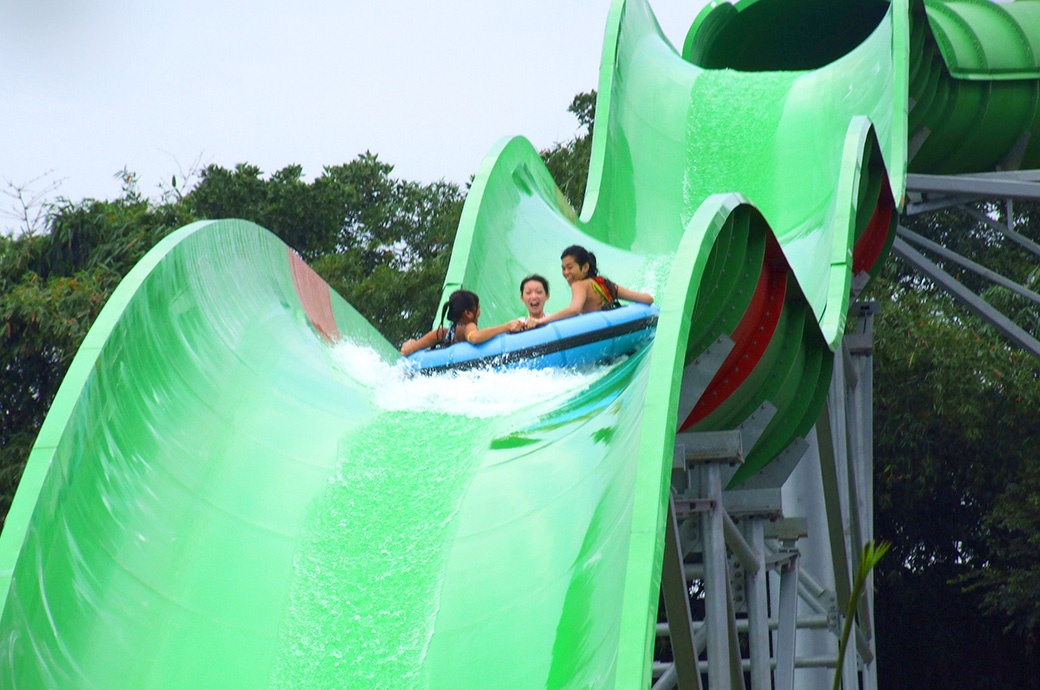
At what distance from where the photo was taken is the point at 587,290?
820cm

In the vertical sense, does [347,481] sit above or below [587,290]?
below

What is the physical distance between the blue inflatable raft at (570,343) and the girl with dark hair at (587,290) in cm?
38

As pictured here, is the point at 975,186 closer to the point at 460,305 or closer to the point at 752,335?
the point at 460,305

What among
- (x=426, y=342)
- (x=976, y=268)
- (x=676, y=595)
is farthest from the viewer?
(x=976, y=268)

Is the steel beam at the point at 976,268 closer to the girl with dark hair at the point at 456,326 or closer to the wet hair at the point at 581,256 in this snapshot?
the wet hair at the point at 581,256

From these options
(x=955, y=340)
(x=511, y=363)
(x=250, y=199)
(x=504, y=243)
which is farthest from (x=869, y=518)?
(x=250, y=199)

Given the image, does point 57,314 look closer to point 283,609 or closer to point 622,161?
point 622,161

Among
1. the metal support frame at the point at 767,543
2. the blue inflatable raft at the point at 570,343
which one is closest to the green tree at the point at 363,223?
the metal support frame at the point at 767,543

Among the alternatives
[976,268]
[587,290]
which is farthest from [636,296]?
[976,268]

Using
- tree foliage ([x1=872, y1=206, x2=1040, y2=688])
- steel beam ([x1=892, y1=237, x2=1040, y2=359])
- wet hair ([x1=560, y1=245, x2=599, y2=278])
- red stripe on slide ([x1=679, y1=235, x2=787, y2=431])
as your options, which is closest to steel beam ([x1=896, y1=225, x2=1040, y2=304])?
steel beam ([x1=892, y1=237, x2=1040, y2=359])

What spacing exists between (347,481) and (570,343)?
5.67ft

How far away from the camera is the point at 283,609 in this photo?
5.53 meters

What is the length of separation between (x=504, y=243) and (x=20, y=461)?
775 centimetres

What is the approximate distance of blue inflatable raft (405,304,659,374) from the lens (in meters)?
7.51
